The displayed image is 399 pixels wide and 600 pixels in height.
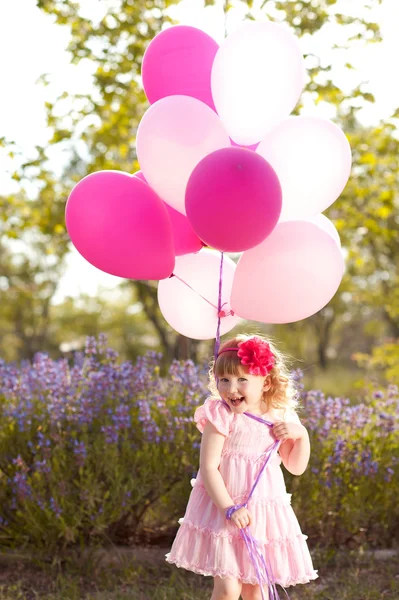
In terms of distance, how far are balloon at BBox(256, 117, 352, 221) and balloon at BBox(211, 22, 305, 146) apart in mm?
85

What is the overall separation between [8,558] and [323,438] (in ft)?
5.96

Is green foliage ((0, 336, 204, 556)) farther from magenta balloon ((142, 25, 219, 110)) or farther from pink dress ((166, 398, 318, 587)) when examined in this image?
magenta balloon ((142, 25, 219, 110))

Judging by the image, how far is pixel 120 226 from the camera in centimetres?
273

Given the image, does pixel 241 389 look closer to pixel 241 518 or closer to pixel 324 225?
pixel 241 518

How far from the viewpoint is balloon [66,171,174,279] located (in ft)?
8.98

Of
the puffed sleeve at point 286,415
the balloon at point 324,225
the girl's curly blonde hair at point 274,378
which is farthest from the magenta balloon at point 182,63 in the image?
the puffed sleeve at point 286,415

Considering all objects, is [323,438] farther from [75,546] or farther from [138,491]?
[75,546]

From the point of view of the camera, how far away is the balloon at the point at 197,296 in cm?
316

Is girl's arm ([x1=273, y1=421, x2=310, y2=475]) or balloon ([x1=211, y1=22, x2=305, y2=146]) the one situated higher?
balloon ([x1=211, y1=22, x2=305, y2=146])

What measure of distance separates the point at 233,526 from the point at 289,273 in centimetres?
93

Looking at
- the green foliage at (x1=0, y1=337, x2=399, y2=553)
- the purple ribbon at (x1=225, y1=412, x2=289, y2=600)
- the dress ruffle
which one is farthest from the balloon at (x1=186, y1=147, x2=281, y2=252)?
the green foliage at (x1=0, y1=337, x2=399, y2=553)

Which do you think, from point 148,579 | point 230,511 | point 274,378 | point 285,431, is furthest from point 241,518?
point 148,579

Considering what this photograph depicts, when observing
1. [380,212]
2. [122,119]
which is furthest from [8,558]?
[380,212]

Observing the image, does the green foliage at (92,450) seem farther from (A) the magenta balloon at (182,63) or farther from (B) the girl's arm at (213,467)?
(A) the magenta balloon at (182,63)
